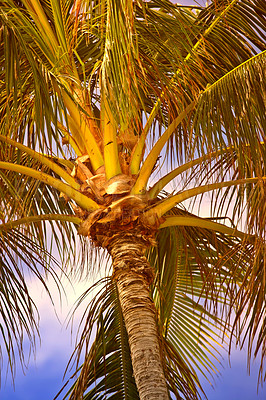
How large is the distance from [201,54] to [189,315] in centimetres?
287

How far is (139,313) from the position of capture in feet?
13.6

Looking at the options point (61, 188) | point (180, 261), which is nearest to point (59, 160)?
point (61, 188)

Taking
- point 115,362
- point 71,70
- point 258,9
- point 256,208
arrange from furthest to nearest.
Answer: point 115,362
point 258,9
point 71,70
point 256,208

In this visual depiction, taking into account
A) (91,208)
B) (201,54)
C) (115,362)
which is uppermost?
(201,54)

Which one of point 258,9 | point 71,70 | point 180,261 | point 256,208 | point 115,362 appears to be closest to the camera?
point 256,208

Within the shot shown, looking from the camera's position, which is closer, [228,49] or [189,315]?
[228,49]

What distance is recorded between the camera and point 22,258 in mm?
5543

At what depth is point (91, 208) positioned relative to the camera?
4488mm

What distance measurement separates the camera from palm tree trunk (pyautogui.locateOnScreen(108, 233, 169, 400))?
3840 mm

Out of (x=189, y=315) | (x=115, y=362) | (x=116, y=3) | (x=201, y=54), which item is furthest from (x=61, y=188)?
(x=189, y=315)

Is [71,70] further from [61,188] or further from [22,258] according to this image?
[22,258]

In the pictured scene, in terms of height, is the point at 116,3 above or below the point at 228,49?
below

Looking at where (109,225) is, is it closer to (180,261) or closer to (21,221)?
(21,221)

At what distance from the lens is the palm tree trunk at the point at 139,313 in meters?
3.84
